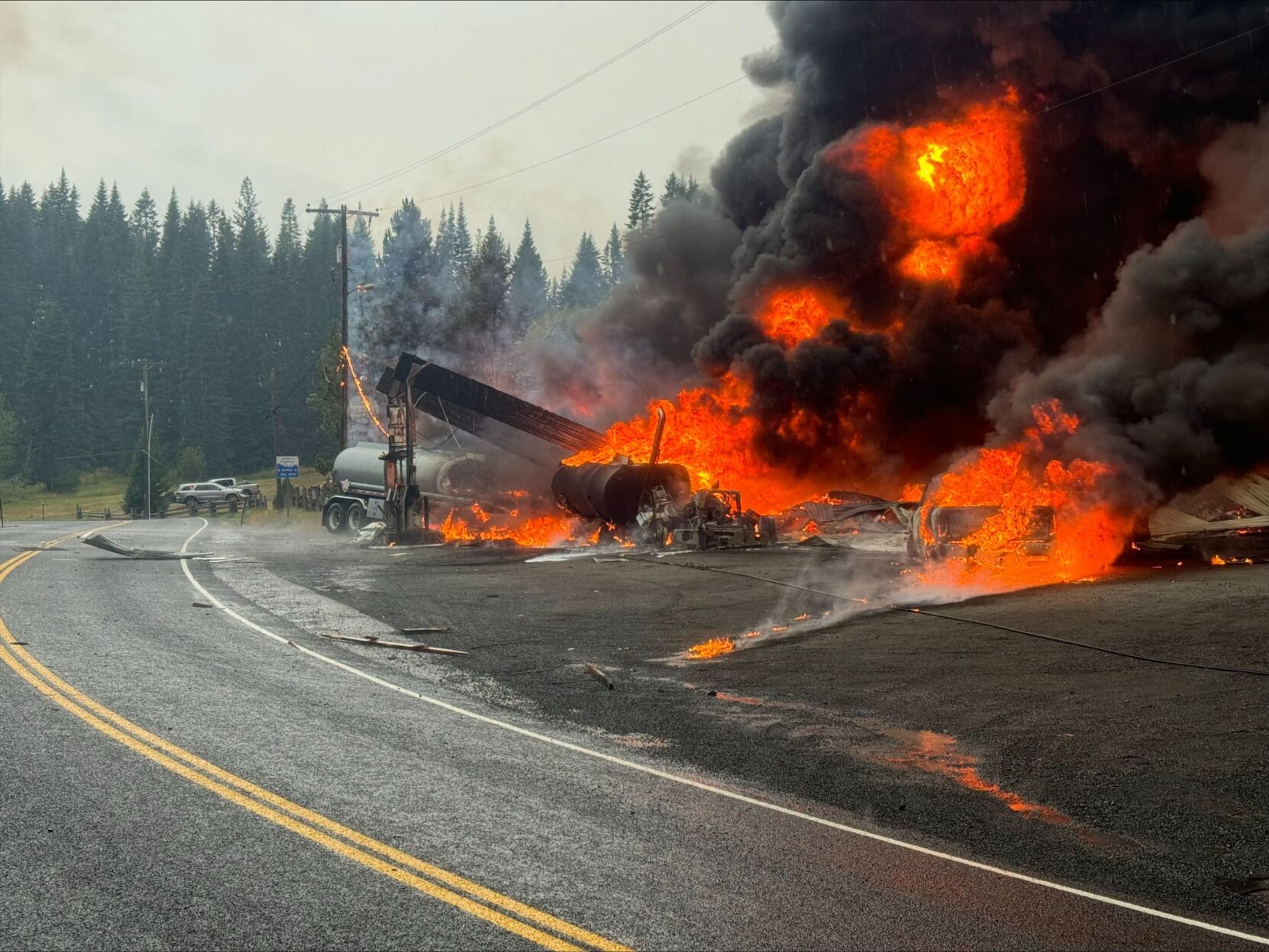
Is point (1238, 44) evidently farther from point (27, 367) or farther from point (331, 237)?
point (331, 237)

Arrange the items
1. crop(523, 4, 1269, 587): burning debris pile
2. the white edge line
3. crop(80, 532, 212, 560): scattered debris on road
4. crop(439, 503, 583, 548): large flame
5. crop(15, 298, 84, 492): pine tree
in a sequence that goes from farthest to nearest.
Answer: crop(15, 298, 84, 492): pine tree
crop(439, 503, 583, 548): large flame
crop(80, 532, 212, 560): scattered debris on road
crop(523, 4, 1269, 587): burning debris pile
the white edge line

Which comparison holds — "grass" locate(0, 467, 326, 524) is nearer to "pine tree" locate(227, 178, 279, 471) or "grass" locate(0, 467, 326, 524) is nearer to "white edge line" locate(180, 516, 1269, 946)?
"pine tree" locate(227, 178, 279, 471)

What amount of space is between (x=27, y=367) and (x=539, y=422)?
91708mm

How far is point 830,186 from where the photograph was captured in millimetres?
33625

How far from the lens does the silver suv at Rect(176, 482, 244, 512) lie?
79250 mm

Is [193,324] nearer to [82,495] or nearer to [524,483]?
[82,495]

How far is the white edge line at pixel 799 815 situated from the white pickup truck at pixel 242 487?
219 ft

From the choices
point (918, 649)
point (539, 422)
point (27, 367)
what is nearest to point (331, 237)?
point (27, 367)

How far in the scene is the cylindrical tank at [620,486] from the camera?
1208 inches

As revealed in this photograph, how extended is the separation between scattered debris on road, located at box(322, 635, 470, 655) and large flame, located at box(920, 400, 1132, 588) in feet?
33.1

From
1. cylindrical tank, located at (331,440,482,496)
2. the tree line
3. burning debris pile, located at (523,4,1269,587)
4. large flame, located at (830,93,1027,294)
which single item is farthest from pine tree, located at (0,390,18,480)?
large flame, located at (830,93,1027,294)

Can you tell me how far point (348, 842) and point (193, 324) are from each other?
390 feet

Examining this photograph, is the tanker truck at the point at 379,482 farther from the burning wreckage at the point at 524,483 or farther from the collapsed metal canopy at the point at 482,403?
the collapsed metal canopy at the point at 482,403

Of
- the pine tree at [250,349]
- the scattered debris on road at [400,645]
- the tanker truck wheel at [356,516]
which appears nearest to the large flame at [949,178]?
the tanker truck wheel at [356,516]
